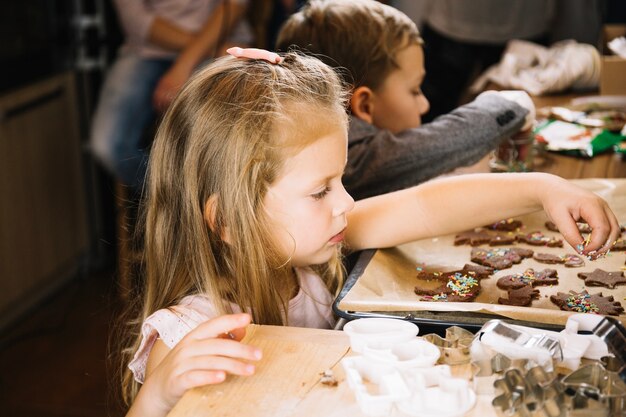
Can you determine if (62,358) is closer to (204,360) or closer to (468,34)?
(468,34)

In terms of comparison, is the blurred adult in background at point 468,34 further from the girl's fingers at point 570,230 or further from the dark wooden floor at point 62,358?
the girl's fingers at point 570,230

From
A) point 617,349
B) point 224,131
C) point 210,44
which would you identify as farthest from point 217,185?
point 210,44

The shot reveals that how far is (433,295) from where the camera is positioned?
1222 millimetres

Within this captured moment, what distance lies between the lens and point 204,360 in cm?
92

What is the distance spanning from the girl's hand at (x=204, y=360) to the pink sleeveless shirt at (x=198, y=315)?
150mm

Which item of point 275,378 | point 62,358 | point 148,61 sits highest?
point 275,378

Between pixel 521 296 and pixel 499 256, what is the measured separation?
17cm

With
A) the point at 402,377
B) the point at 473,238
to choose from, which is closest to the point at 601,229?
the point at 473,238

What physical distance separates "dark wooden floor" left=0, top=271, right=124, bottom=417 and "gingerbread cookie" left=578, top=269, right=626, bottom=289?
1394 millimetres

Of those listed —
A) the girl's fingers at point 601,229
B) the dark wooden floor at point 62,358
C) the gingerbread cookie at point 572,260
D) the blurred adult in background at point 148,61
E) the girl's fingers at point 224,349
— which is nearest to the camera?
the girl's fingers at point 224,349

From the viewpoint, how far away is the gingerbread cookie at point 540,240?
1.40 m

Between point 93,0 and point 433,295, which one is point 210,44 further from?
point 433,295

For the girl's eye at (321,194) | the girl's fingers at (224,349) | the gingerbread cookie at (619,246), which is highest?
the girl's eye at (321,194)

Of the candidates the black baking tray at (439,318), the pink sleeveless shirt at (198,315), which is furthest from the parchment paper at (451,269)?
the pink sleeveless shirt at (198,315)
